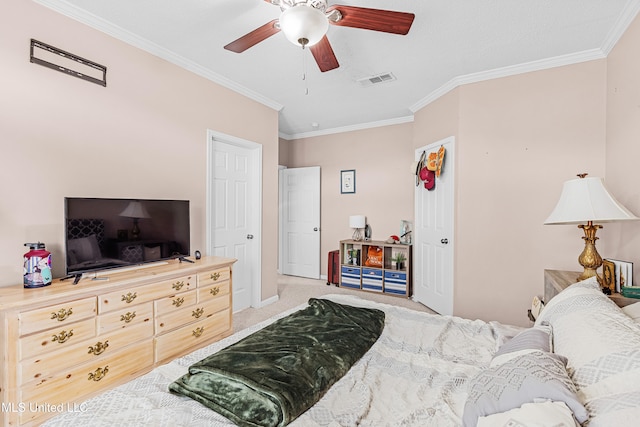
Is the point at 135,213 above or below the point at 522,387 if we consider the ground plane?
above

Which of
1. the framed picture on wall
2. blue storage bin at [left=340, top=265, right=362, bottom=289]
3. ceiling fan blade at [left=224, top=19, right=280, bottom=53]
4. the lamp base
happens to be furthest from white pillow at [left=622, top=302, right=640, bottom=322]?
the framed picture on wall

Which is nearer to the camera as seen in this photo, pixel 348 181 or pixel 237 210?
pixel 237 210

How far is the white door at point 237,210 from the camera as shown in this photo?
3.37 metres

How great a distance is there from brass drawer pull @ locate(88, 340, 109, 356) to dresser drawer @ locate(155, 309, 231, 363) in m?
0.35

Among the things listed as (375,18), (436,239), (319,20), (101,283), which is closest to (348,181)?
(436,239)

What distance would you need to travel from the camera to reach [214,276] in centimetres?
265

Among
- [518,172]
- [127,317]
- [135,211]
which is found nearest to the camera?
[127,317]

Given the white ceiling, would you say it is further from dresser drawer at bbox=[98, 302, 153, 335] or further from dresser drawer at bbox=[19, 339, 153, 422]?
dresser drawer at bbox=[19, 339, 153, 422]

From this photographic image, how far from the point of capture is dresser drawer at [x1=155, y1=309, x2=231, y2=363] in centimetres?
225

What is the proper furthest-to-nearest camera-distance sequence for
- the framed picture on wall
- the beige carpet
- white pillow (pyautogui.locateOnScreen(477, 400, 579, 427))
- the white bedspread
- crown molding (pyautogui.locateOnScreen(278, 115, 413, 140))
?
the framed picture on wall < crown molding (pyautogui.locateOnScreen(278, 115, 413, 140)) < the beige carpet < the white bedspread < white pillow (pyautogui.locateOnScreen(477, 400, 579, 427))

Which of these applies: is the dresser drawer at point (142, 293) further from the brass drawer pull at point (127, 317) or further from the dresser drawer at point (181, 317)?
the dresser drawer at point (181, 317)

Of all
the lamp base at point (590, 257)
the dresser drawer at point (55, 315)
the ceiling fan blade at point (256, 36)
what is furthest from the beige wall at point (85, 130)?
the lamp base at point (590, 257)

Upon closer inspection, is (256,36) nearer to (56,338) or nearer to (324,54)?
(324,54)

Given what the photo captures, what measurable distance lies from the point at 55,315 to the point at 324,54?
2.27 metres
